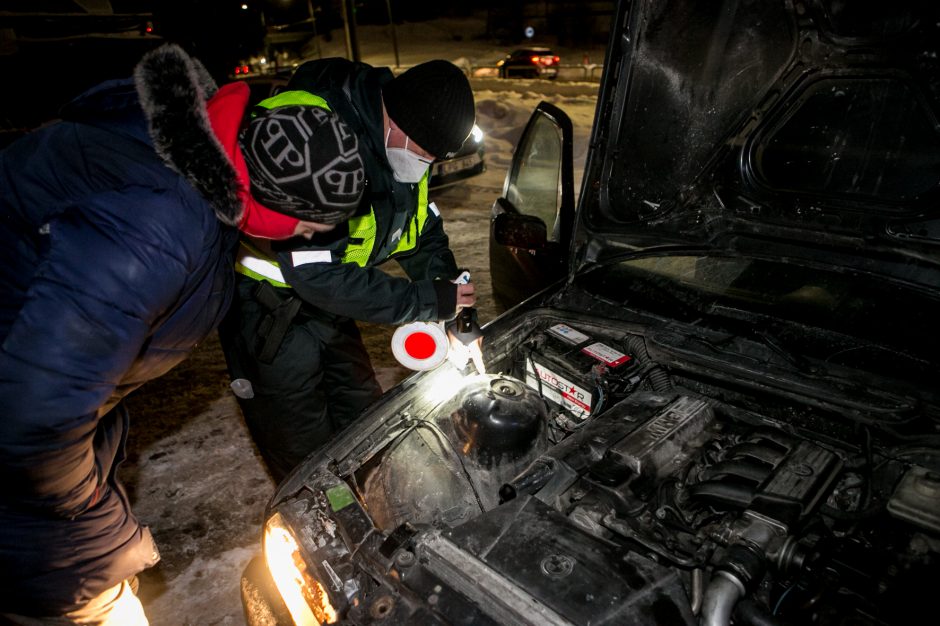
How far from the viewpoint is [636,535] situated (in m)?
1.49

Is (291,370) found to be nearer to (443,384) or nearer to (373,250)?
(373,250)

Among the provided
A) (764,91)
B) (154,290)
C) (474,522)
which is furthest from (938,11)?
(154,290)

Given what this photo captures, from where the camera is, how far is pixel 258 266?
227 centimetres

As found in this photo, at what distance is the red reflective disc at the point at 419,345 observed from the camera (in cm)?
225

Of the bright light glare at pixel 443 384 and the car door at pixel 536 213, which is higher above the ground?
the car door at pixel 536 213

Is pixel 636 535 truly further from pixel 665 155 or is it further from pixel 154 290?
pixel 665 155

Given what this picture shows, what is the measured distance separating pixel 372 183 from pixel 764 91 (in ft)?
5.61

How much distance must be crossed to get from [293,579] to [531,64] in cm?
1746

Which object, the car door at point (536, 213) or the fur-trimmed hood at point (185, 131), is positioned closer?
the fur-trimmed hood at point (185, 131)

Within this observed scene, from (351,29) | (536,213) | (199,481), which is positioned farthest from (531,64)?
(199,481)

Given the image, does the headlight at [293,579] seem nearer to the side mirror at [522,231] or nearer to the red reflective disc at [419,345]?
the red reflective disc at [419,345]

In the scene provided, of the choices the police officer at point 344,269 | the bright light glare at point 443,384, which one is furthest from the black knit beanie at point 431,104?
the bright light glare at point 443,384

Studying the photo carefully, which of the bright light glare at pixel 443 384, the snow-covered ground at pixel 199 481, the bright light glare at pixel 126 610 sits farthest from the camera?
the snow-covered ground at pixel 199 481

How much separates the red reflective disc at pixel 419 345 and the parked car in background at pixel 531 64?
16.3m
